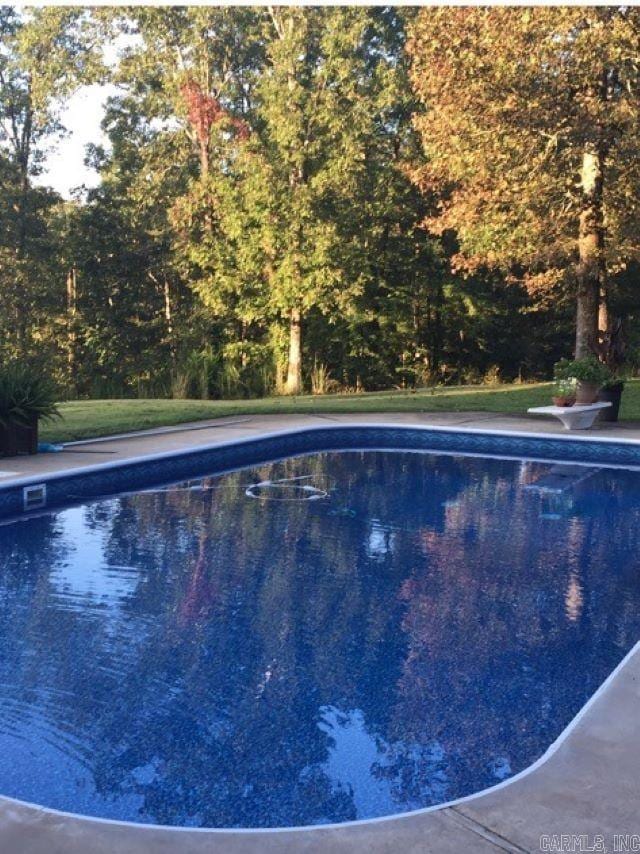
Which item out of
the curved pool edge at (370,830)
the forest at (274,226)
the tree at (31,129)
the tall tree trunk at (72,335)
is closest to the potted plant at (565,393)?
the forest at (274,226)

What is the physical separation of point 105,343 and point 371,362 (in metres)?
6.04

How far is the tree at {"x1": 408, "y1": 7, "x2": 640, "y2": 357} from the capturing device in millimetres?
12375

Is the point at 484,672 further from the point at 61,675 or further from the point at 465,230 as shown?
the point at 465,230

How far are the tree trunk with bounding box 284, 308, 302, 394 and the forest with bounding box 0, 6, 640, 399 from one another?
6 centimetres

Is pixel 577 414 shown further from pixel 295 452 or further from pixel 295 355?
pixel 295 355

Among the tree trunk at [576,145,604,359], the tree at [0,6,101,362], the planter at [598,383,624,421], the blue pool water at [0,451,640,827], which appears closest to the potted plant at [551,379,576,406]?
the planter at [598,383,624,421]

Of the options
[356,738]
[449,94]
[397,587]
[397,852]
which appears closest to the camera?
[397,852]

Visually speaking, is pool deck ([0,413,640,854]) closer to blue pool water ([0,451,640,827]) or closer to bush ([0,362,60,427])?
blue pool water ([0,451,640,827])

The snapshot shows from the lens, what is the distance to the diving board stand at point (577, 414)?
1200 cm

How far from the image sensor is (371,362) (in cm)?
2181

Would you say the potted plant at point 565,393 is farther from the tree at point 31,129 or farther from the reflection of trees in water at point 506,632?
the tree at point 31,129

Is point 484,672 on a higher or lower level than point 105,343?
lower

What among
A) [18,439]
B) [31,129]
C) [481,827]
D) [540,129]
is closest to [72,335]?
[31,129]

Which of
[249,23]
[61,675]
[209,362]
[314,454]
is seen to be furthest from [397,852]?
[249,23]
